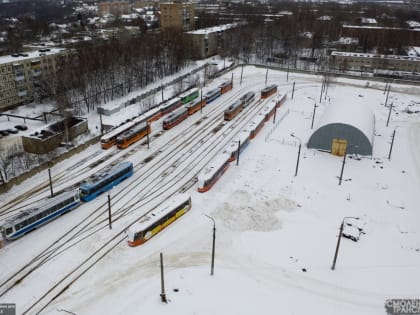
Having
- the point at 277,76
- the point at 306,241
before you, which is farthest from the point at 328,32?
the point at 306,241

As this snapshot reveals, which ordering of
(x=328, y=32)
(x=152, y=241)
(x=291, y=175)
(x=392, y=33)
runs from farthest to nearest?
(x=328, y=32)
(x=392, y=33)
(x=291, y=175)
(x=152, y=241)

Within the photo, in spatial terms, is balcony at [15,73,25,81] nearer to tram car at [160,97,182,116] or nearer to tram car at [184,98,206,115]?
tram car at [160,97,182,116]

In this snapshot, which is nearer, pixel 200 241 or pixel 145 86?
pixel 200 241

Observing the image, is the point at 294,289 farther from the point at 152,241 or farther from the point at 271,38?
the point at 271,38

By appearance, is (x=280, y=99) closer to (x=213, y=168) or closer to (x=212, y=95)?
(x=212, y=95)

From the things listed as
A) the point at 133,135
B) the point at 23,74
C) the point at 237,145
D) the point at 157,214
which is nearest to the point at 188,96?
the point at 133,135

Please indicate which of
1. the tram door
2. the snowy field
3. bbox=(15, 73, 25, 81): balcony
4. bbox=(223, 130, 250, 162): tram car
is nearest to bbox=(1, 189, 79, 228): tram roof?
→ the snowy field
